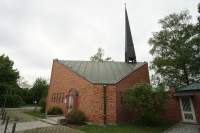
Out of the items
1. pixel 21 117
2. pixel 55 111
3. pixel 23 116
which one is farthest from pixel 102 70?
pixel 23 116

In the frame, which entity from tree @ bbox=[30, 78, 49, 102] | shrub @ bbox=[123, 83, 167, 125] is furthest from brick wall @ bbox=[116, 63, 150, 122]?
tree @ bbox=[30, 78, 49, 102]

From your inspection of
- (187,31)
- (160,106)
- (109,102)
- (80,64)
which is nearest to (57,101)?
(80,64)

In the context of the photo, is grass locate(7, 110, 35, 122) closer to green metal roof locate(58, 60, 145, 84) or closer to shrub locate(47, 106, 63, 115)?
shrub locate(47, 106, 63, 115)

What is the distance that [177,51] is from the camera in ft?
68.1

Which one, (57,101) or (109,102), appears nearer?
(109,102)

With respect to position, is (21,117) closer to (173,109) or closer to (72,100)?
(72,100)

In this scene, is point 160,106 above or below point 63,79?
below

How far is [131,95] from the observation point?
510 inches

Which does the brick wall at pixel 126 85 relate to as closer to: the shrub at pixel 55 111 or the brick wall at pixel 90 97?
the brick wall at pixel 90 97

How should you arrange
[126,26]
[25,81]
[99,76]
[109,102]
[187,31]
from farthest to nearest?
[25,81] < [126,26] < [187,31] < [99,76] < [109,102]

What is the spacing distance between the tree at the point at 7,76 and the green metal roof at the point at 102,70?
20195 millimetres

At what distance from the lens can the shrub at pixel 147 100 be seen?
12.2m

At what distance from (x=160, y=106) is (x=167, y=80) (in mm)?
10189

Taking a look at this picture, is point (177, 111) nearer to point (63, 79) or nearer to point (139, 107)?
point (139, 107)
